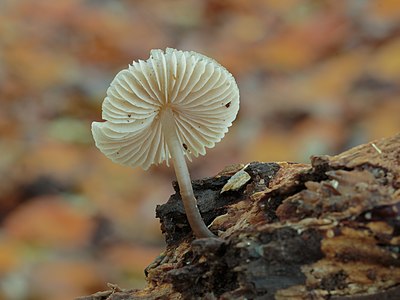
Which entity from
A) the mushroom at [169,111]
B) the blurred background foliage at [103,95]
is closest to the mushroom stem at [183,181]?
the mushroom at [169,111]

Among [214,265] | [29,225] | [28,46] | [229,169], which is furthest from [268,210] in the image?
[28,46]

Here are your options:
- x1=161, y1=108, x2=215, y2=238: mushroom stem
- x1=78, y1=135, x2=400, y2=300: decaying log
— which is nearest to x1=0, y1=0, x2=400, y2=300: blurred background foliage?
x1=161, y1=108, x2=215, y2=238: mushroom stem

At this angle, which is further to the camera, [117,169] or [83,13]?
[83,13]

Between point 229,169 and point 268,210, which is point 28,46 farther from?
point 268,210

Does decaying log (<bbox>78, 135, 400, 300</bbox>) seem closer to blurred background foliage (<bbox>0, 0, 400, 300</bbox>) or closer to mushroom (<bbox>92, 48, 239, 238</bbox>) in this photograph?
mushroom (<bbox>92, 48, 239, 238</bbox>)

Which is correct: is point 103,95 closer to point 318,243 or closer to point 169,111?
point 169,111

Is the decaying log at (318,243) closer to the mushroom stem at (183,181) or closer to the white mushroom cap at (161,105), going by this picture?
the mushroom stem at (183,181)
